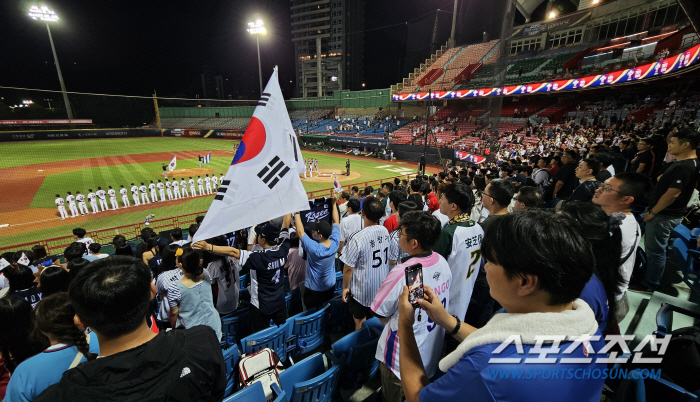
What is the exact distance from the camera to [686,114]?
17797 mm

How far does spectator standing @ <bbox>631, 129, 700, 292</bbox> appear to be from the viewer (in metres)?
4.29

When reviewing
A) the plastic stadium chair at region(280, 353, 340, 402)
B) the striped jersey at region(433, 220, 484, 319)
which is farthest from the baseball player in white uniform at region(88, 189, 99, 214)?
the striped jersey at region(433, 220, 484, 319)

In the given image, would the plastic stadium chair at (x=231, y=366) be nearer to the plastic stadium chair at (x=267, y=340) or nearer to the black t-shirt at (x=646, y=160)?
the plastic stadium chair at (x=267, y=340)

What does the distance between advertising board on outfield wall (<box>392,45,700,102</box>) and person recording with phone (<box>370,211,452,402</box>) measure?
12823 mm

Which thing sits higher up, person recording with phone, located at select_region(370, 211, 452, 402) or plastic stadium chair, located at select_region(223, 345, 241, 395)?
person recording with phone, located at select_region(370, 211, 452, 402)

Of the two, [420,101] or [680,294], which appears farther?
[420,101]

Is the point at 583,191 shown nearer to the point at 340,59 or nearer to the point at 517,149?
the point at 517,149

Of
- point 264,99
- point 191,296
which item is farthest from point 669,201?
point 191,296

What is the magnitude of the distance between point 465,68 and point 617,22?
640 inches

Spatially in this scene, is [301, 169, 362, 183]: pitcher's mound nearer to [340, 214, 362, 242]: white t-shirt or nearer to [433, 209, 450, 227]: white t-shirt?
[340, 214, 362, 242]: white t-shirt

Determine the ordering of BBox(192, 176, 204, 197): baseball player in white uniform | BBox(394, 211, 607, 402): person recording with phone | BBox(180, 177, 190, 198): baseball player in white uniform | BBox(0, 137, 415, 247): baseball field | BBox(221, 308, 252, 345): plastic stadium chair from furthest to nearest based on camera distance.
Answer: BBox(192, 176, 204, 197): baseball player in white uniform → BBox(180, 177, 190, 198): baseball player in white uniform → BBox(0, 137, 415, 247): baseball field → BBox(221, 308, 252, 345): plastic stadium chair → BBox(394, 211, 607, 402): person recording with phone

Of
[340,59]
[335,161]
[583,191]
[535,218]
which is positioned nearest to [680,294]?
[583,191]

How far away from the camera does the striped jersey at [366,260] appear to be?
3.52 meters

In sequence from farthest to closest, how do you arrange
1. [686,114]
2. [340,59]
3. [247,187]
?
[340,59] < [686,114] < [247,187]
